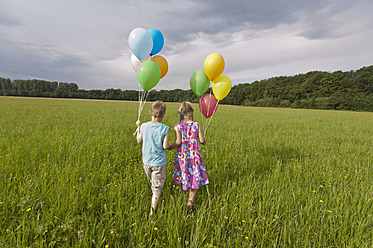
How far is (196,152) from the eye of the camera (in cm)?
251

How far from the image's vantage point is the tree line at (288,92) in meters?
49.3

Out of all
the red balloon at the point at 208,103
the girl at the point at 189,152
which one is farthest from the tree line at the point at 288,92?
the girl at the point at 189,152

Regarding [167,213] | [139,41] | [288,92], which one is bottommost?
[167,213]

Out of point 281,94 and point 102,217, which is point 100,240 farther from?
point 281,94

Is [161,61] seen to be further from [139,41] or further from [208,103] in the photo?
[208,103]

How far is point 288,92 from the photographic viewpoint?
66688mm

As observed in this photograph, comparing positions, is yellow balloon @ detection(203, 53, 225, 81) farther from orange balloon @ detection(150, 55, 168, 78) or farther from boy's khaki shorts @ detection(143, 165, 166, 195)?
boy's khaki shorts @ detection(143, 165, 166, 195)

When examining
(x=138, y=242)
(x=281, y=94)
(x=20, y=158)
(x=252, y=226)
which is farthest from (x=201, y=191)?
(x=281, y=94)

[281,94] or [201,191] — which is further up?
[281,94]

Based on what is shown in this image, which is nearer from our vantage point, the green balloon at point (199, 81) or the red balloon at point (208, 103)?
the green balloon at point (199, 81)

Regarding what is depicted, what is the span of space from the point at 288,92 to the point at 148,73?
78.2m

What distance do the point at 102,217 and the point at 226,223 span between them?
1582 mm

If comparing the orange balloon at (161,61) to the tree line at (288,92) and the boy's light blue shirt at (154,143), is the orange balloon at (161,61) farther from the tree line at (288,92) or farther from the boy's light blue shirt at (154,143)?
the tree line at (288,92)

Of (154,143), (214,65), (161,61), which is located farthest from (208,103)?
(154,143)
